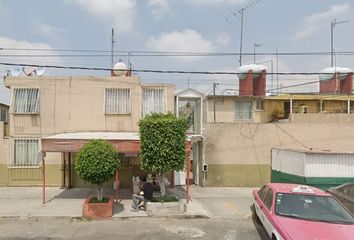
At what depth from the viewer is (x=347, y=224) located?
8617 mm

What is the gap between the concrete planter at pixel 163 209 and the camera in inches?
533

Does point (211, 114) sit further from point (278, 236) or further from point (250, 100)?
point (278, 236)

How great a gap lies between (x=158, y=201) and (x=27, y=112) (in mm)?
9554

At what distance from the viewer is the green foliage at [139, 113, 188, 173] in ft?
45.6

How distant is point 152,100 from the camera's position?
20.2m

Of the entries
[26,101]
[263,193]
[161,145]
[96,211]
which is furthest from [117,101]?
[263,193]

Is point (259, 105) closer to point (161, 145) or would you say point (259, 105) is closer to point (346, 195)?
point (161, 145)

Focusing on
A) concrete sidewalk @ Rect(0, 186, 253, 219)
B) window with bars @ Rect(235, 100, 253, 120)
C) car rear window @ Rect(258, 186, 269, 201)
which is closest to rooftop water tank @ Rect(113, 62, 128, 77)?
concrete sidewalk @ Rect(0, 186, 253, 219)

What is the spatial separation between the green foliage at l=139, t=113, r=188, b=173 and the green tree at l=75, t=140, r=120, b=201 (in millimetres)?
1258

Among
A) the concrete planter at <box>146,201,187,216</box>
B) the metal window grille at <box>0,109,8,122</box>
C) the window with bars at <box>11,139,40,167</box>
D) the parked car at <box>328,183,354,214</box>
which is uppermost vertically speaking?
the metal window grille at <box>0,109,8,122</box>

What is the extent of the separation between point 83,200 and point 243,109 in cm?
1316

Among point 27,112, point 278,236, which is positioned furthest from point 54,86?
point 278,236

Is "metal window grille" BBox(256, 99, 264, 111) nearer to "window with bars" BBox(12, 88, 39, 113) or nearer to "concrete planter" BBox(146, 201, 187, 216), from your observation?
"concrete planter" BBox(146, 201, 187, 216)

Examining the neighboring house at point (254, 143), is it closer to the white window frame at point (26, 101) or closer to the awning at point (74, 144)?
the awning at point (74, 144)
